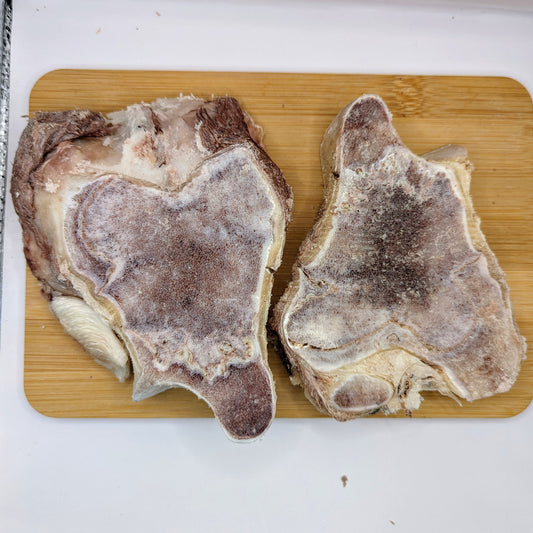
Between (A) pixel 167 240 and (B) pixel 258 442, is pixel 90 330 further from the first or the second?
(B) pixel 258 442

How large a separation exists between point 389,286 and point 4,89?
1.72m

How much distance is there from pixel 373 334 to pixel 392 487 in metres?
0.76

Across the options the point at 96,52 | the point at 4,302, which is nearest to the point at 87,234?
the point at 4,302

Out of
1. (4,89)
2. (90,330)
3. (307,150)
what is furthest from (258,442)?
A: (4,89)

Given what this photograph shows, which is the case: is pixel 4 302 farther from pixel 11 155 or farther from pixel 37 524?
pixel 37 524

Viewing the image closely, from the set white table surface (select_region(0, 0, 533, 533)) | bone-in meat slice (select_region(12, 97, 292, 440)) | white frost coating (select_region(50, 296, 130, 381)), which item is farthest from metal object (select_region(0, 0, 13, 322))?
white frost coating (select_region(50, 296, 130, 381))

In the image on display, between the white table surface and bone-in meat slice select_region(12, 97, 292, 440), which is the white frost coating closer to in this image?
bone-in meat slice select_region(12, 97, 292, 440)

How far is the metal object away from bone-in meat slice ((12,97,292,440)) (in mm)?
253

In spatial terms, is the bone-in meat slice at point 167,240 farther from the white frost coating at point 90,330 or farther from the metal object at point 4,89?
the metal object at point 4,89

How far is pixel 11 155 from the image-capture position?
194 centimetres

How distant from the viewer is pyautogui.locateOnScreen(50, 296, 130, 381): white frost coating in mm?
1755

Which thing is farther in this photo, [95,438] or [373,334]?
[95,438]

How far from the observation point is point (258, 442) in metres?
1.98

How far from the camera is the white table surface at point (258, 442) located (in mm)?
1953
